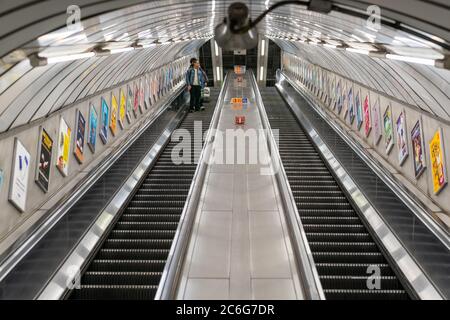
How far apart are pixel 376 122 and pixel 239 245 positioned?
5.46 meters

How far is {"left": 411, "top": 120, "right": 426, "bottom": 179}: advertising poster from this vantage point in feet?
27.2

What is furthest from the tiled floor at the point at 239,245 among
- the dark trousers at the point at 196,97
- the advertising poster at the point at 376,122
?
the dark trousers at the point at 196,97

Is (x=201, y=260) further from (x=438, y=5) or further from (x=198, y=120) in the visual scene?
(x=198, y=120)

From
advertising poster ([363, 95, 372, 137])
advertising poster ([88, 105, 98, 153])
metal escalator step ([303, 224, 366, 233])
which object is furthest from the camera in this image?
advertising poster ([363, 95, 372, 137])

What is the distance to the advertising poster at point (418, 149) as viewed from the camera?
8.30m

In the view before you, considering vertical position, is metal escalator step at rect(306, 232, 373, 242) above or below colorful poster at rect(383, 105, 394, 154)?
below

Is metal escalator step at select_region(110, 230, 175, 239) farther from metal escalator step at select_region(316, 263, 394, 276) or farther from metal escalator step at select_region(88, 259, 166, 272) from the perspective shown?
metal escalator step at select_region(316, 263, 394, 276)

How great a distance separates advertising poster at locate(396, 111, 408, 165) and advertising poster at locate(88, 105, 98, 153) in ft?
19.7

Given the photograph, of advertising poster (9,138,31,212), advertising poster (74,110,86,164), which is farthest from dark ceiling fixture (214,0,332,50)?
advertising poster (74,110,86,164)

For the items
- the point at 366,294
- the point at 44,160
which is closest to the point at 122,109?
the point at 44,160

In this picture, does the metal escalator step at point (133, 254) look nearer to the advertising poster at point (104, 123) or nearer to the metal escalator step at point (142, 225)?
the metal escalator step at point (142, 225)

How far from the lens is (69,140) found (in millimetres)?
8945

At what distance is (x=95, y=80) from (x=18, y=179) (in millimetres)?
3564

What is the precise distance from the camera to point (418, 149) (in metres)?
8.50
